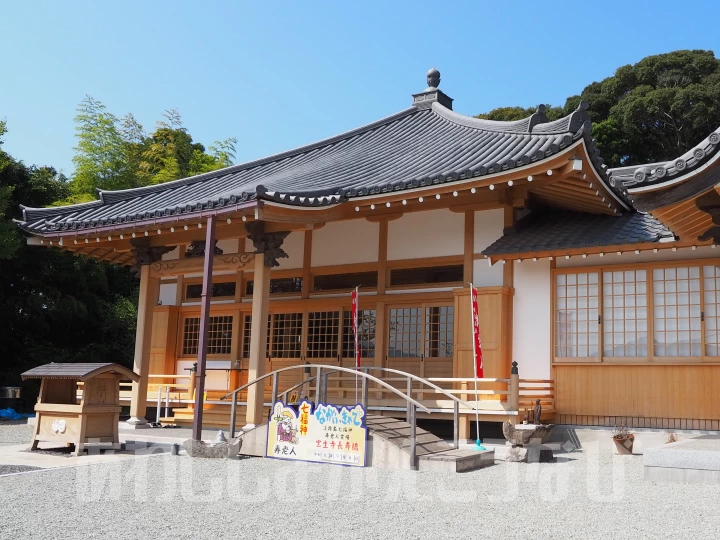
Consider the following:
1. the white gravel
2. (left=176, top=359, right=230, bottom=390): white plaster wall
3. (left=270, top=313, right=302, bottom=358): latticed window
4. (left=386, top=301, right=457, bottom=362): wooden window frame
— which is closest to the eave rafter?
(left=386, top=301, right=457, bottom=362): wooden window frame

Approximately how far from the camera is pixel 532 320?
1134 cm

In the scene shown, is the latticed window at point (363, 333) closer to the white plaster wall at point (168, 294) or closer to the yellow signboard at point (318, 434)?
the yellow signboard at point (318, 434)

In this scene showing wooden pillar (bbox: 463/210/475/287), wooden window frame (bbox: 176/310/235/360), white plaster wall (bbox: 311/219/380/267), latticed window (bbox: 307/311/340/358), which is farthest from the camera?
wooden window frame (bbox: 176/310/235/360)

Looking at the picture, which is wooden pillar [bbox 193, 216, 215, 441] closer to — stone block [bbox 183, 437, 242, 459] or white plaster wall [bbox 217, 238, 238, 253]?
stone block [bbox 183, 437, 242, 459]

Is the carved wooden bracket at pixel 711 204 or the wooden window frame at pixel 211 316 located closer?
the carved wooden bracket at pixel 711 204

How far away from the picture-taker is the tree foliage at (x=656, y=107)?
31000 millimetres

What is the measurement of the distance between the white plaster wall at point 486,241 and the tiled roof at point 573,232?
1.06ft

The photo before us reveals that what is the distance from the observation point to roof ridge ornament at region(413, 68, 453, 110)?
54.8ft

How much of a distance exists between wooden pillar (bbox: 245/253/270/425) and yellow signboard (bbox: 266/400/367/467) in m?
1.79

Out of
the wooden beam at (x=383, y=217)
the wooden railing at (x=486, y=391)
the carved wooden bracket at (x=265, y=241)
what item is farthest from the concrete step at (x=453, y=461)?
the wooden beam at (x=383, y=217)

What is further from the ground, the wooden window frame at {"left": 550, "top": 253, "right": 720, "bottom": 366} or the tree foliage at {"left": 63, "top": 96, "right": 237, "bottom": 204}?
the tree foliage at {"left": 63, "top": 96, "right": 237, "bottom": 204}

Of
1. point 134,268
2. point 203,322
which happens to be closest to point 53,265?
point 134,268

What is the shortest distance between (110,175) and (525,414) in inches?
842

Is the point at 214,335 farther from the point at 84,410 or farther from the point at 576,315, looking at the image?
the point at 576,315
